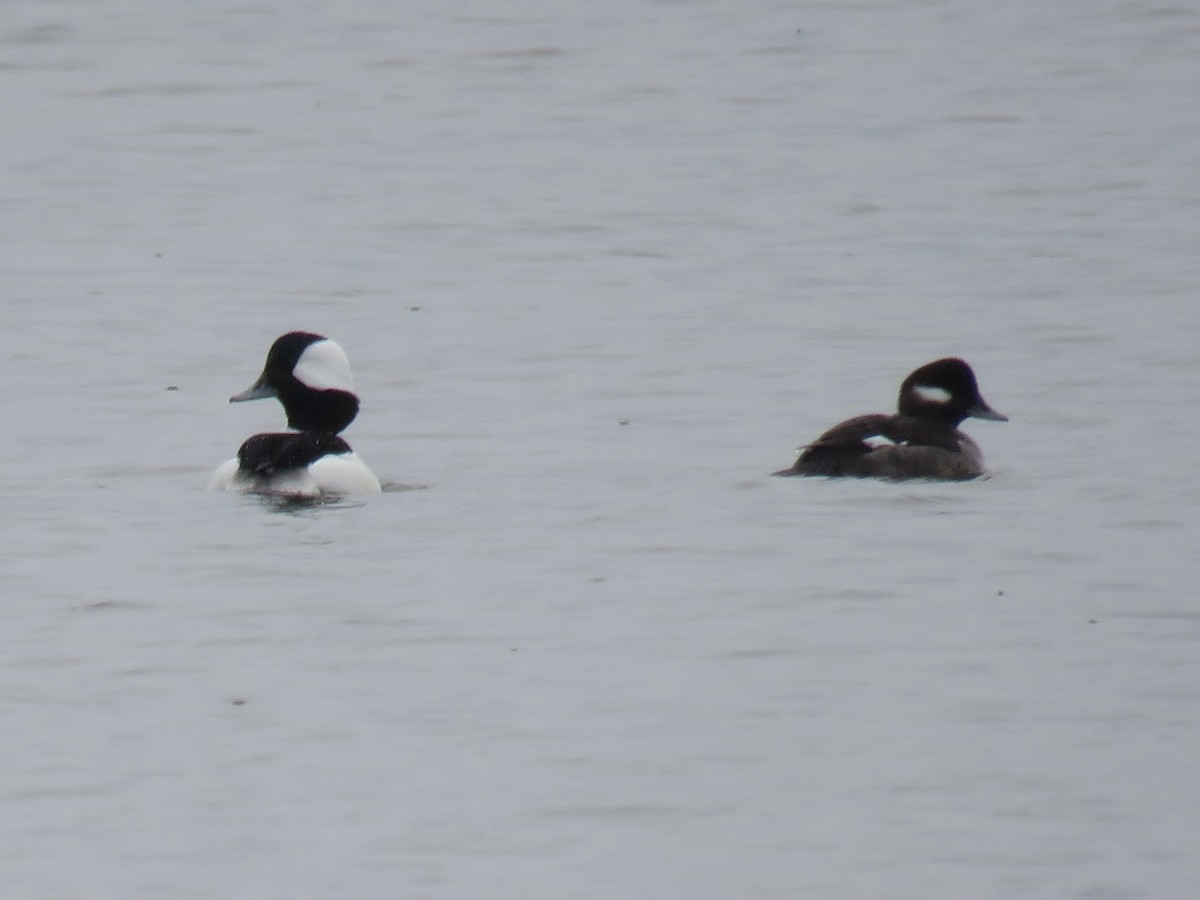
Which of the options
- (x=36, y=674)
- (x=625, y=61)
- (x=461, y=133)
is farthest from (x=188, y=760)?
(x=625, y=61)

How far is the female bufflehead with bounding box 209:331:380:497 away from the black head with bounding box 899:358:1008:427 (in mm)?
2705

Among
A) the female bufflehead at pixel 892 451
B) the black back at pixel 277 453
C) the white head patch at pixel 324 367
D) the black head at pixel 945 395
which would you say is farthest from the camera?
the black head at pixel 945 395

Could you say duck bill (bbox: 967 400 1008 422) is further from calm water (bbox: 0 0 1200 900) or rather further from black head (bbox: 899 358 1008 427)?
calm water (bbox: 0 0 1200 900)

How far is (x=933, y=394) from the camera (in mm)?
13016

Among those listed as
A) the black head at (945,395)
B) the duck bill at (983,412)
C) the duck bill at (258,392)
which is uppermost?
the duck bill at (258,392)

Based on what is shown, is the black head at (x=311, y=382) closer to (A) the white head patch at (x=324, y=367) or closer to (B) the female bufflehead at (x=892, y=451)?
(A) the white head patch at (x=324, y=367)

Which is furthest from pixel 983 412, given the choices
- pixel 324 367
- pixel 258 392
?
pixel 258 392

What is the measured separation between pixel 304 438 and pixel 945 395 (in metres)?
3.20

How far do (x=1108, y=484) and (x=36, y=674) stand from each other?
534cm

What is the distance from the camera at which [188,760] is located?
7531mm

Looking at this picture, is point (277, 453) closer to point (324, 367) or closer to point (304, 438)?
point (304, 438)

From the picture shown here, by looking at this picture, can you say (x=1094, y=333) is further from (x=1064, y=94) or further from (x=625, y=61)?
(x=625, y=61)

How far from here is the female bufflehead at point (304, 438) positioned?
460 inches

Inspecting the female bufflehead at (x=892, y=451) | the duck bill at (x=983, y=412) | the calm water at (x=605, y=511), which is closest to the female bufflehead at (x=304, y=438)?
the calm water at (x=605, y=511)
